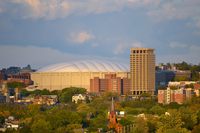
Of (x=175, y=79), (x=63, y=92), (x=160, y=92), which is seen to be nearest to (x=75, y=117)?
(x=160, y=92)

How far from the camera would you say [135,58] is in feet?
352

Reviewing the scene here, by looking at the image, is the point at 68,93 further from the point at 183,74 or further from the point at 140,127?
the point at 140,127

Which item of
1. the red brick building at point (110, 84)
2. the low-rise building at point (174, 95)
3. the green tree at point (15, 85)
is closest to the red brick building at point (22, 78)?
the green tree at point (15, 85)

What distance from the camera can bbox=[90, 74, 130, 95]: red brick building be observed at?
106m

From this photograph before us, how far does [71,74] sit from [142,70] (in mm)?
8458

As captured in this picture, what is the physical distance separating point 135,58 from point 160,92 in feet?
63.7

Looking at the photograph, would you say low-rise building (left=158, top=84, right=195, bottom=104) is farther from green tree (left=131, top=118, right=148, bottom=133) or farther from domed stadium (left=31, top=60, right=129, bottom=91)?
green tree (left=131, top=118, right=148, bottom=133)

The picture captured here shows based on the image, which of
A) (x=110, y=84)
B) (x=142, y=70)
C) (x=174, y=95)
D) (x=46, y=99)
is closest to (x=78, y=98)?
(x=46, y=99)

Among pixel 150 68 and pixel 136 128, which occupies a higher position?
pixel 150 68

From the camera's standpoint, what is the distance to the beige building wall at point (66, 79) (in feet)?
358

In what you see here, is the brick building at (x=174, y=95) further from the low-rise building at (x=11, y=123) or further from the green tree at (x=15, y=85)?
the green tree at (x=15, y=85)

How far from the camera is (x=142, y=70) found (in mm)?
106312

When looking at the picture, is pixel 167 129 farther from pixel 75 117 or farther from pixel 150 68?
pixel 150 68

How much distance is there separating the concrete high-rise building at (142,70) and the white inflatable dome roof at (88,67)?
4678mm
